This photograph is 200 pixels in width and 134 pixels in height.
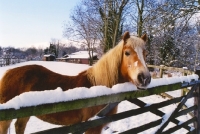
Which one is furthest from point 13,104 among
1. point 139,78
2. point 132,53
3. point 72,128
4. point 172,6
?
point 172,6

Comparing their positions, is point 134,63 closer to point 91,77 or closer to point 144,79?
point 144,79

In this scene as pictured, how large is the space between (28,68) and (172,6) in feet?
27.2

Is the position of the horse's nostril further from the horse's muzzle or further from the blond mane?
the blond mane

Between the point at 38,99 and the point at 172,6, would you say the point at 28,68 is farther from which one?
the point at 172,6

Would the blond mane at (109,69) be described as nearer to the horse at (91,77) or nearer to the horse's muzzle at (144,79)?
the horse at (91,77)

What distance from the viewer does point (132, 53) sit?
2438 mm

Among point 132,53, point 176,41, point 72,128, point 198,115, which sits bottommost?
point 198,115

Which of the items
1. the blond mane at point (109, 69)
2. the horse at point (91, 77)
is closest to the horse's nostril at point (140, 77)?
the horse at point (91, 77)

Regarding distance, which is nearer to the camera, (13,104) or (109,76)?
(13,104)

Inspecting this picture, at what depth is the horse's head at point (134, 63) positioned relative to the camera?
2193 mm

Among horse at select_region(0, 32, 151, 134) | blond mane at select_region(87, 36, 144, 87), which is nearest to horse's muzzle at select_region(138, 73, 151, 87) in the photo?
horse at select_region(0, 32, 151, 134)

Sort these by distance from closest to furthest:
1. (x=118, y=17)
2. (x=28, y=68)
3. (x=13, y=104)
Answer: (x=13, y=104) < (x=28, y=68) < (x=118, y=17)

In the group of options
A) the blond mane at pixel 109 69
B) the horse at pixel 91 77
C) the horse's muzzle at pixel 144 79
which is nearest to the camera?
the horse's muzzle at pixel 144 79

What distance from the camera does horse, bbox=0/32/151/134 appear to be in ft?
7.81
